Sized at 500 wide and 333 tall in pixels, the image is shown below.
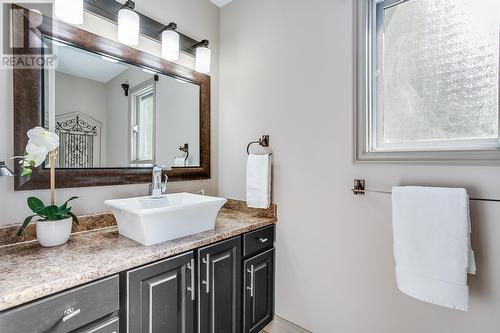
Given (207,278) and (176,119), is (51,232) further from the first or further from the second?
(176,119)

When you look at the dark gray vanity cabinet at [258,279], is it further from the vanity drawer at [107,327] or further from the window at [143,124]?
the window at [143,124]

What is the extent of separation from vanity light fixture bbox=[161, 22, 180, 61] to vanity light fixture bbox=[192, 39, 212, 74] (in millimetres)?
211

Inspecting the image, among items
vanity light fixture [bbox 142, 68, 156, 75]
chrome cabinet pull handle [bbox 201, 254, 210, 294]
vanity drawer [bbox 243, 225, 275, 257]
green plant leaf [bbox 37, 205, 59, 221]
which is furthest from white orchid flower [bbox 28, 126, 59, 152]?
vanity drawer [bbox 243, 225, 275, 257]

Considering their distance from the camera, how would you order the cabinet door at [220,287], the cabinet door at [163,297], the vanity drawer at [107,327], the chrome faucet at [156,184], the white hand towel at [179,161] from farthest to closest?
the white hand towel at [179,161] → the chrome faucet at [156,184] → the cabinet door at [220,287] → the cabinet door at [163,297] → the vanity drawer at [107,327]

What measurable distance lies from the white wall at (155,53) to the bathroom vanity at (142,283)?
0.18m

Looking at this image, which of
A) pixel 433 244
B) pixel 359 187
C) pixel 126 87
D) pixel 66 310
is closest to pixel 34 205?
pixel 66 310

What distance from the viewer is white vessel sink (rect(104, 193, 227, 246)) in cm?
117

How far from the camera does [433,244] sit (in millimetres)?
1124

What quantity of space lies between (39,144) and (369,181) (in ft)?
5.33

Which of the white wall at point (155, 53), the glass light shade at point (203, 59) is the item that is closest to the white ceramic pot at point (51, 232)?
the white wall at point (155, 53)

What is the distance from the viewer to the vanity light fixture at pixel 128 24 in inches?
57.1

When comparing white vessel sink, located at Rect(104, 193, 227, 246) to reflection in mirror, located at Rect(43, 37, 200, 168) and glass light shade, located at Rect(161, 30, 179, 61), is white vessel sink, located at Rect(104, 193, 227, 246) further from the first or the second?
glass light shade, located at Rect(161, 30, 179, 61)

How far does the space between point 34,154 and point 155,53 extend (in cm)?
102

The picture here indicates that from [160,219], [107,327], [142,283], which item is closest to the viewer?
[107,327]
